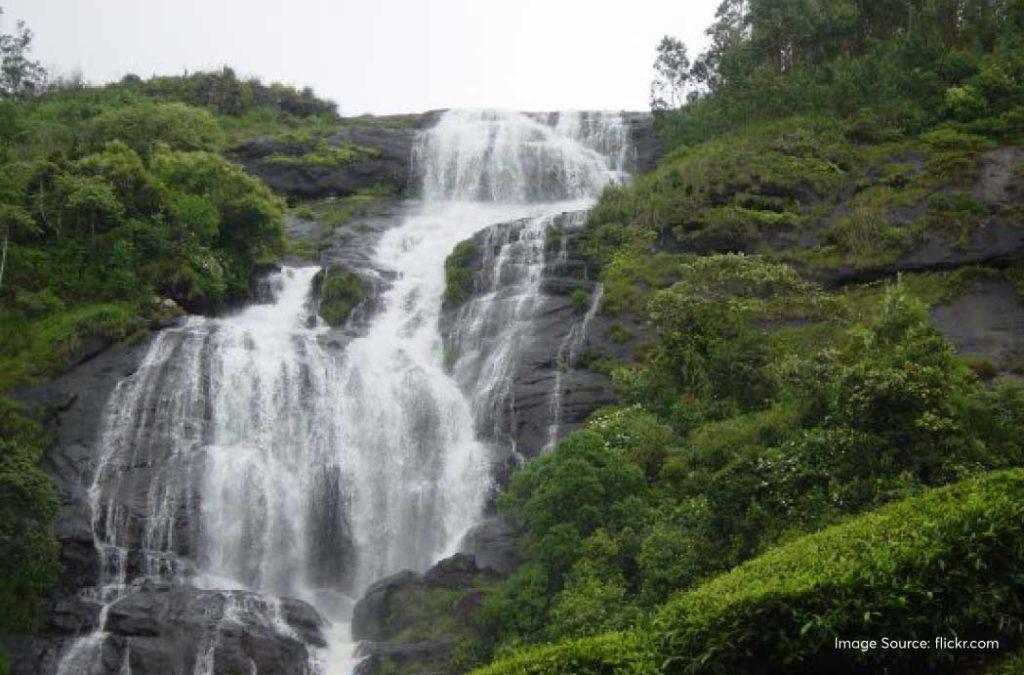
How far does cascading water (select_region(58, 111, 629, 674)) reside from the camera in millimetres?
21562

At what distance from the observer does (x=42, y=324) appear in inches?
1083

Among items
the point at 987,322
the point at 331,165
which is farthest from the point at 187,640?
the point at 331,165

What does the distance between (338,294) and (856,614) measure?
24.9 m

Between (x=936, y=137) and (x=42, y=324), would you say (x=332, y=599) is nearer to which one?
(x=42, y=324)

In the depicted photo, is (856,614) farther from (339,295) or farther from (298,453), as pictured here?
(339,295)

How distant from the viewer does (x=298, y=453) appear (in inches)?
970

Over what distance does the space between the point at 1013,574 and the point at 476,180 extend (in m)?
37.5

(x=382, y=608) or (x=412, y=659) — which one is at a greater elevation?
(x=382, y=608)

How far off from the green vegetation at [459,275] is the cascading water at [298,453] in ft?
1.77

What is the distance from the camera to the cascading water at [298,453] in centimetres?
2156

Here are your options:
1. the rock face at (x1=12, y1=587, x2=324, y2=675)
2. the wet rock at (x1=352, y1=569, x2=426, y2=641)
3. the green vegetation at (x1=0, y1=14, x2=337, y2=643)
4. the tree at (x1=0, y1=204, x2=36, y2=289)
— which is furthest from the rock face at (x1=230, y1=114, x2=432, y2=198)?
the rock face at (x1=12, y1=587, x2=324, y2=675)

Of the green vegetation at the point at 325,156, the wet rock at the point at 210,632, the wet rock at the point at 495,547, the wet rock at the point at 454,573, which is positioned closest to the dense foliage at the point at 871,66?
the green vegetation at the point at 325,156

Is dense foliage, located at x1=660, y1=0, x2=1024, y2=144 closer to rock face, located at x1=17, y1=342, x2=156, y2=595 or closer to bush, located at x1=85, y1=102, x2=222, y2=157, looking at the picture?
bush, located at x1=85, y1=102, x2=222, y2=157

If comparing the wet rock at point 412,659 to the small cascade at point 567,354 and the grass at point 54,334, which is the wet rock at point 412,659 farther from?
the grass at point 54,334
